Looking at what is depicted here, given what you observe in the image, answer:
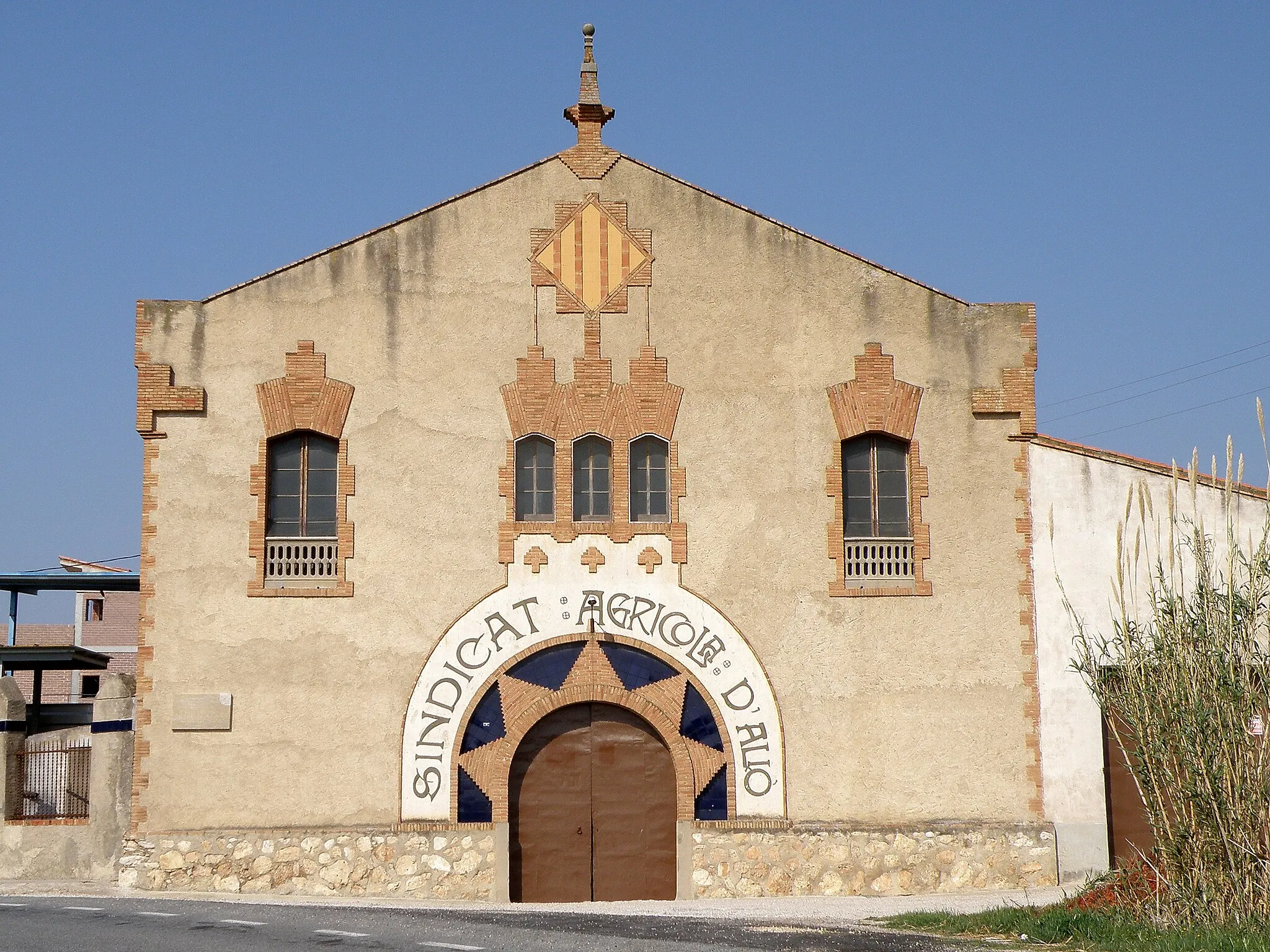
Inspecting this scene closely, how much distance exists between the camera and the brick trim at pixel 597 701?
18.1 metres

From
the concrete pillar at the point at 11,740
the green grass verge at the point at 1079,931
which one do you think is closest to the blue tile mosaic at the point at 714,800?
the green grass verge at the point at 1079,931

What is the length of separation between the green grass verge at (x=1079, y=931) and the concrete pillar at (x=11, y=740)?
1152cm

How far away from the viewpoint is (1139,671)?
13.1 m

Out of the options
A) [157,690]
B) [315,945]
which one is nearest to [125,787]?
[157,690]

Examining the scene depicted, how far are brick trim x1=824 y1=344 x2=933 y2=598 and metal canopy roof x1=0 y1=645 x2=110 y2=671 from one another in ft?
38.7

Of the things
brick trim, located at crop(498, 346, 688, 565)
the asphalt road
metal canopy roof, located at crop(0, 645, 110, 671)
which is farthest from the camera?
metal canopy roof, located at crop(0, 645, 110, 671)

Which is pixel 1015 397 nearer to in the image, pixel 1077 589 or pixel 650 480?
pixel 1077 589

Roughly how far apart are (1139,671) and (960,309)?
7142 millimetres

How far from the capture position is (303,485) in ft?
61.5

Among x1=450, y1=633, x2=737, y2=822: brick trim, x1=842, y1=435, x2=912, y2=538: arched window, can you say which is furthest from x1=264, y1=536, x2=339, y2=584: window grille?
x1=842, y1=435, x2=912, y2=538: arched window

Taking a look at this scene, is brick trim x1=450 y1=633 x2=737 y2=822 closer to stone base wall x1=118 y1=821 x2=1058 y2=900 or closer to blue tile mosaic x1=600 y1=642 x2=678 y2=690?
blue tile mosaic x1=600 y1=642 x2=678 y2=690

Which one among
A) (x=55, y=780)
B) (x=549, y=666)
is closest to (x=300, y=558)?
(x=549, y=666)

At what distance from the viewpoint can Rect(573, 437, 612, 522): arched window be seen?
18.8 m

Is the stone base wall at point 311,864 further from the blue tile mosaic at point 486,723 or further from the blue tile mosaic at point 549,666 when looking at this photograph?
the blue tile mosaic at point 549,666
